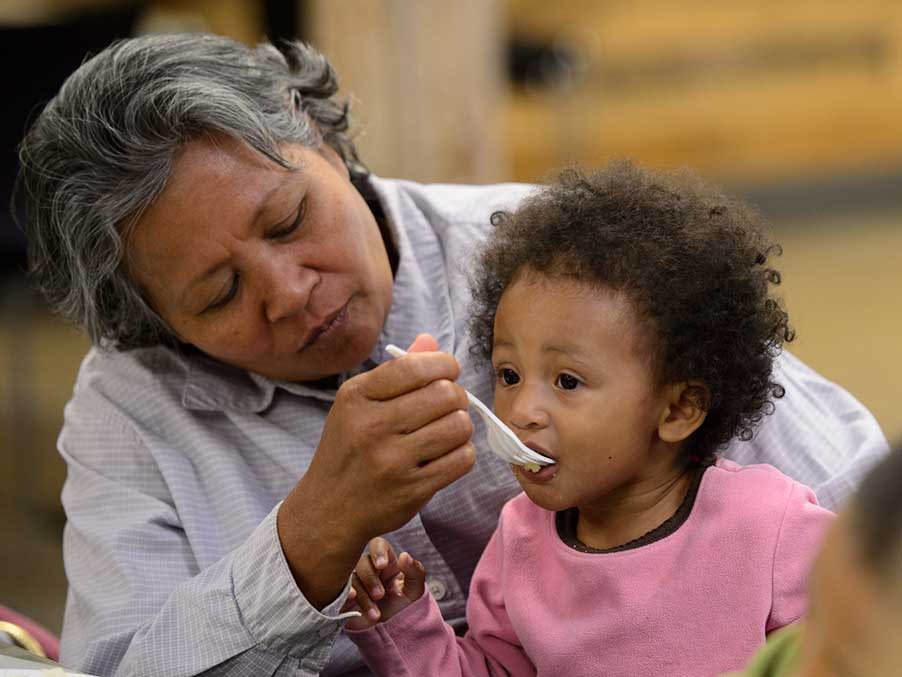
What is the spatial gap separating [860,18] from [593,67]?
1.61 meters

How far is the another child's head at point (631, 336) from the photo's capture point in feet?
4.45

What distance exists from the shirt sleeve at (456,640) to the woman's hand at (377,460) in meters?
0.10

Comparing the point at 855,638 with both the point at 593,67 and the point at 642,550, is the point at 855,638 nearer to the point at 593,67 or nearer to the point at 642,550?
the point at 642,550

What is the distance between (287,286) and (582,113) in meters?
5.90

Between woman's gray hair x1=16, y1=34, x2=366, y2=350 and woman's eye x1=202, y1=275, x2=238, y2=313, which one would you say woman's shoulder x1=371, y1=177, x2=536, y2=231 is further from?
woman's eye x1=202, y1=275, x2=238, y2=313

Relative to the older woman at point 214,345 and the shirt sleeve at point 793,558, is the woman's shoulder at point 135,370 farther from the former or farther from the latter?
the shirt sleeve at point 793,558

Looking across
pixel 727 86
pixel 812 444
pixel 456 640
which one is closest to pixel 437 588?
pixel 456 640

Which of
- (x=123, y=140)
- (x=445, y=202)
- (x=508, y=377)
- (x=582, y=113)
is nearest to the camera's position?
(x=508, y=377)

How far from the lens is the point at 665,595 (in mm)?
1357

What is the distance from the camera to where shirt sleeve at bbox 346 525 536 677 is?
4.83ft

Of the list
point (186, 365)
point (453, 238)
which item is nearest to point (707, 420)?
point (453, 238)

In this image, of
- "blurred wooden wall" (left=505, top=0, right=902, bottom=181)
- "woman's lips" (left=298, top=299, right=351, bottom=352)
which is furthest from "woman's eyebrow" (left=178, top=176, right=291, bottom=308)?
"blurred wooden wall" (left=505, top=0, right=902, bottom=181)

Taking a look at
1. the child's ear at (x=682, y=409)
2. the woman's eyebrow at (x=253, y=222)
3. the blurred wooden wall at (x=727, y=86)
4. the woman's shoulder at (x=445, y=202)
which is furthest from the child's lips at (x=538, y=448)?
the blurred wooden wall at (x=727, y=86)

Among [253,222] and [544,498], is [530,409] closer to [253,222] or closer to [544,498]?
[544,498]
